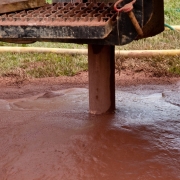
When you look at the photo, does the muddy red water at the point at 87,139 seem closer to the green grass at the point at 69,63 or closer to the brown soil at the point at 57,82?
the brown soil at the point at 57,82

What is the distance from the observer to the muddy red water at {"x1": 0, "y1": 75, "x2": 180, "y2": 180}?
7.95ft

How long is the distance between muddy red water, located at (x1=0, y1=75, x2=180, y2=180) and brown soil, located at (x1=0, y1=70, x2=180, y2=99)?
535mm

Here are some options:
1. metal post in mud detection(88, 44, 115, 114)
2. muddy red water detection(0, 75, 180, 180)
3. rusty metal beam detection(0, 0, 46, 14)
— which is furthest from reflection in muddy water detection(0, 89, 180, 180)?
rusty metal beam detection(0, 0, 46, 14)

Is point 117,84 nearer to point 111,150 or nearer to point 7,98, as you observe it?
point 7,98

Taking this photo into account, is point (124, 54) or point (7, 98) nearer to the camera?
point (7, 98)

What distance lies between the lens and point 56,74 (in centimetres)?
505

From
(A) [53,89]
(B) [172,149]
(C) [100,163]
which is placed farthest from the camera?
(A) [53,89]

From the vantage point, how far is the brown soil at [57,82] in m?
4.43

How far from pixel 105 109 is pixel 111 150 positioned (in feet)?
2.49

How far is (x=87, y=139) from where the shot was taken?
2.81 meters

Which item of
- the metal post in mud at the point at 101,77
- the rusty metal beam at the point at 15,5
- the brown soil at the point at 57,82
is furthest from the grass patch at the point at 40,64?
the rusty metal beam at the point at 15,5

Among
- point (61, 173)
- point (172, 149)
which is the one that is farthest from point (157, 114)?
point (61, 173)

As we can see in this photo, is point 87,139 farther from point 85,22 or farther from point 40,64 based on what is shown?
point 40,64

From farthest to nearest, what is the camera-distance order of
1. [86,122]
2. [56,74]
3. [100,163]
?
[56,74] → [86,122] → [100,163]
